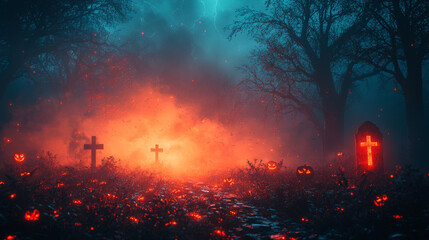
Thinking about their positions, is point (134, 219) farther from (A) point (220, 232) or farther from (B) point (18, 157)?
(B) point (18, 157)

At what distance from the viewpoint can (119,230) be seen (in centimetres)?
515

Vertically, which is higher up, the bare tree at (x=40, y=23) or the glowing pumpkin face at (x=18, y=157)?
the bare tree at (x=40, y=23)

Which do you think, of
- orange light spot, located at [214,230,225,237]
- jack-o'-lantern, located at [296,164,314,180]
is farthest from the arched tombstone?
orange light spot, located at [214,230,225,237]

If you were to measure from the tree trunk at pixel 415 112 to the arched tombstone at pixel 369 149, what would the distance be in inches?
108

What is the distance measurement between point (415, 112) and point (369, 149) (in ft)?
11.2

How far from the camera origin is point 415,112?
11133 mm

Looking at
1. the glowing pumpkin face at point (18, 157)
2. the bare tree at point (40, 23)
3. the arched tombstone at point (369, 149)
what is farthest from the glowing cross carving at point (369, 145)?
the glowing pumpkin face at point (18, 157)

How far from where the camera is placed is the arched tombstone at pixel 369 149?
938 cm

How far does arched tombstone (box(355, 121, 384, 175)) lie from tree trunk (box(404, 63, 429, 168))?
2.73m

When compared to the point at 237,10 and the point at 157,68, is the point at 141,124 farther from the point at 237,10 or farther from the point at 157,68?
the point at 237,10

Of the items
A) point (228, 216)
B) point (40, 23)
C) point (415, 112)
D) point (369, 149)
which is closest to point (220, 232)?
point (228, 216)

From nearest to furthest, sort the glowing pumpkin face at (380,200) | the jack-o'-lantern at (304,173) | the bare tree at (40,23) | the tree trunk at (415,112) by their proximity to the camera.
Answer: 1. the glowing pumpkin face at (380,200)
2. the bare tree at (40,23)
3. the jack-o'-lantern at (304,173)
4. the tree trunk at (415,112)

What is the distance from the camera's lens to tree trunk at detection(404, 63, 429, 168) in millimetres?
10939

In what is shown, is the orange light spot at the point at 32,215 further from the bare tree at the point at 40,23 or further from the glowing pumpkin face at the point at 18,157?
the glowing pumpkin face at the point at 18,157
